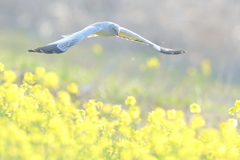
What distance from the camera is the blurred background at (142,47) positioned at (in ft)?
32.8

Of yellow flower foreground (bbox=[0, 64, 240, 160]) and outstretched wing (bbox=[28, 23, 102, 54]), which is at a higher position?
outstretched wing (bbox=[28, 23, 102, 54])

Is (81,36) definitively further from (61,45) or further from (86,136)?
(86,136)

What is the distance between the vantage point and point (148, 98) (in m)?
9.60

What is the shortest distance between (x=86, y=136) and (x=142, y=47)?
1168cm

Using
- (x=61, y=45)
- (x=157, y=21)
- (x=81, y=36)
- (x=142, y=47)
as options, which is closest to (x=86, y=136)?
(x=61, y=45)

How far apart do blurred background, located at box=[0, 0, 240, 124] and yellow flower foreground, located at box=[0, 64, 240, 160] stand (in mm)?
4457

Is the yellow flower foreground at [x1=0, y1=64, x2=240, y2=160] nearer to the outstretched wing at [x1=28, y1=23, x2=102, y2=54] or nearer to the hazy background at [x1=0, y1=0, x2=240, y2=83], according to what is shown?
the outstretched wing at [x1=28, y1=23, x2=102, y2=54]

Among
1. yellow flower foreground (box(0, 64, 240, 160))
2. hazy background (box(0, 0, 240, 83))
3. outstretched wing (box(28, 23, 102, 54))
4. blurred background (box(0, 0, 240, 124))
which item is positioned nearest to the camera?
yellow flower foreground (box(0, 64, 240, 160))

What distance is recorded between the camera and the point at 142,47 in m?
15.7

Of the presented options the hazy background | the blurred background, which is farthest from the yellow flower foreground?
Result: the hazy background

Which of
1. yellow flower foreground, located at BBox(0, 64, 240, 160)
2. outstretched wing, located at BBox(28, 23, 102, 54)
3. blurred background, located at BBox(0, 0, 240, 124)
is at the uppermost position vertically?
blurred background, located at BBox(0, 0, 240, 124)

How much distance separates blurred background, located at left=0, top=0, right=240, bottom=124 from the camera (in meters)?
9.99

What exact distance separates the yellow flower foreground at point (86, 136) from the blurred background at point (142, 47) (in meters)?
4.46

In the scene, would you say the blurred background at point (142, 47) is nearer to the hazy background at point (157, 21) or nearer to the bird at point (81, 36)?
the hazy background at point (157, 21)
